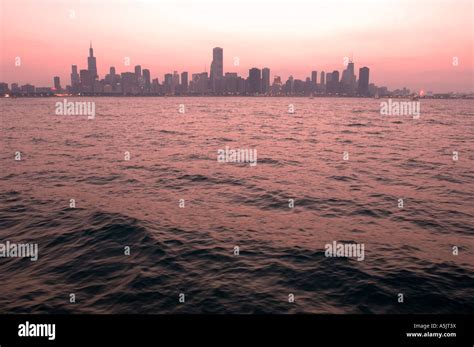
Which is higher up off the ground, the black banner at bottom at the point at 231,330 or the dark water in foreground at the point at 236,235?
the black banner at bottom at the point at 231,330

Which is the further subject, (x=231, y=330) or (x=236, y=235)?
(x=236, y=235)

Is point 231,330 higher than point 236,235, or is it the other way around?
point 231,330

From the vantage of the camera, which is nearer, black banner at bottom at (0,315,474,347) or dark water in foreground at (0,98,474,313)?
black banner at bottom at (0,315,474,347)

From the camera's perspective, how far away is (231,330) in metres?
6.33

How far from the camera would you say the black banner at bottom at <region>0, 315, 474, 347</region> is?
610cm

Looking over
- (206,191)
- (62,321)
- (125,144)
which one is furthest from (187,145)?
(62,321)

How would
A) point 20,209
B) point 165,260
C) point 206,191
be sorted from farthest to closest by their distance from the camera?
point 206,191 < point 20,209 < point 165,260

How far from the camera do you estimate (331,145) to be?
4644 cm

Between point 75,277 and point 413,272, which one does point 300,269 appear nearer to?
point 413,272

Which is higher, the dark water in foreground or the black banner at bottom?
the black banner at bottom

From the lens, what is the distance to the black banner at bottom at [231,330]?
6102 millimetres

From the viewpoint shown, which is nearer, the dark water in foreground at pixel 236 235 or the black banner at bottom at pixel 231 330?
the black banner at bottom at pixel 231 330

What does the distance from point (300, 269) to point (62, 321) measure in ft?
28.2

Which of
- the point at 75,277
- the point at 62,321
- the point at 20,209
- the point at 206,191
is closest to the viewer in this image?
the point at 62,321
